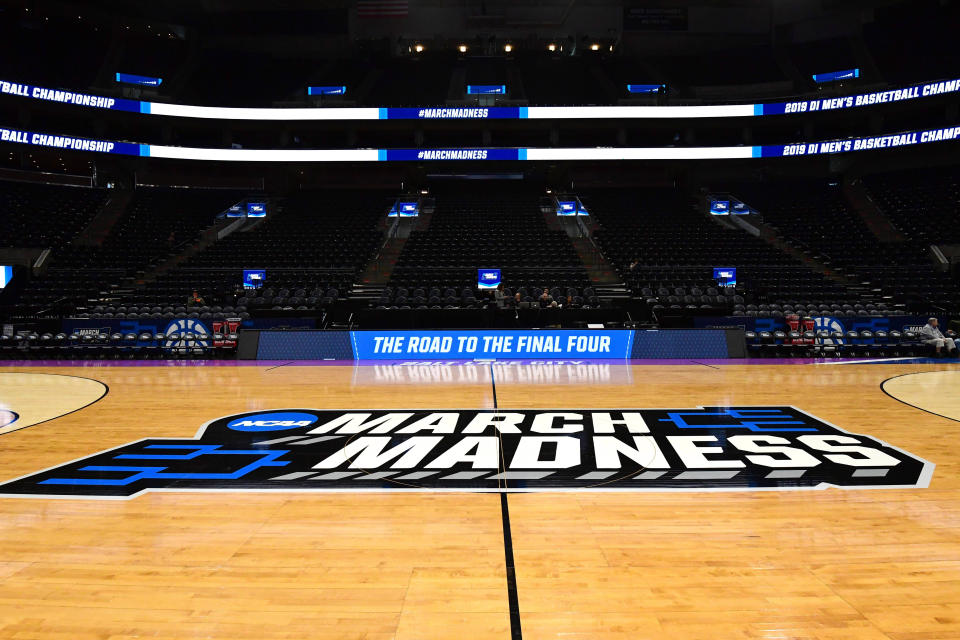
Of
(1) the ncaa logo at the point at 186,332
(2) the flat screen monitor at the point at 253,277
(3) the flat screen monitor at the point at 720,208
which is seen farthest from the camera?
(3) the flat screen monitor at the point at 720,208

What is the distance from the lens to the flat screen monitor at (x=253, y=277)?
58.6 feet

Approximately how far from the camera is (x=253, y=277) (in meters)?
18.0

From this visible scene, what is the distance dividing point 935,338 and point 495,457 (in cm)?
1235

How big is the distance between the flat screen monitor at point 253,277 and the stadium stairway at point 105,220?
744 cm

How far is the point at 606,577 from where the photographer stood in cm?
275

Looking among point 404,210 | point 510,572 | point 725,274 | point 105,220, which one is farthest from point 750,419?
point 105,220

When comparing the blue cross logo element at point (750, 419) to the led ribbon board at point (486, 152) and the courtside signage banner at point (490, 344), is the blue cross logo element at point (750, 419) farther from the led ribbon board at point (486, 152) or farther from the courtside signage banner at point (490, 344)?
the led ribbon board at point (486, 152)

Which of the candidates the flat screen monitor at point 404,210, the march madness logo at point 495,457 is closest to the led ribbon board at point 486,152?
the flat screen monitor at point 404,210

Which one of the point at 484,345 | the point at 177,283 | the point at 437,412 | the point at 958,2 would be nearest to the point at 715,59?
the point at 958,2

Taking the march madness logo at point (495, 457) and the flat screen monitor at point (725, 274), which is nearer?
the march madness logo at point (495, 457)

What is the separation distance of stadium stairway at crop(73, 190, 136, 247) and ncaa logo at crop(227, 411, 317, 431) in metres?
19.1

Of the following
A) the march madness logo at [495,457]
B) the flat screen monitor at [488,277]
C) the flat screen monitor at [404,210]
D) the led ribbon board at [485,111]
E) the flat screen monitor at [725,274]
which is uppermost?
the led ribbon board at [485,111]

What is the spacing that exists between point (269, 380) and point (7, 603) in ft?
22.5

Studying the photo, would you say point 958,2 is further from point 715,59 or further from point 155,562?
point 155,562
